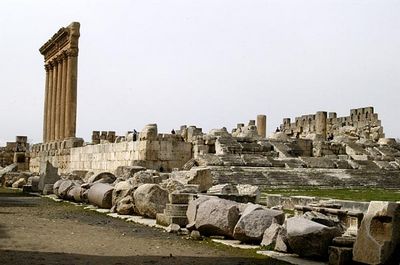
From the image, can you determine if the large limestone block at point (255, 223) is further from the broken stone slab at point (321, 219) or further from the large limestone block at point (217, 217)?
the broken stone slab at point (321, 219)

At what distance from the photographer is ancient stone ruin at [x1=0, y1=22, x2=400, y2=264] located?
328 inches

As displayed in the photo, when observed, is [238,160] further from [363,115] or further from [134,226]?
[363,115]

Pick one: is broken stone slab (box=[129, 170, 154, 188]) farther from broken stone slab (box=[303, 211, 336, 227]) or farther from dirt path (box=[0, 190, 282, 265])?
broken stone slab (box=[303, 211, 336, 227])

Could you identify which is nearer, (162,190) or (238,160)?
(162,190)

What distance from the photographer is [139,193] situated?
1423cm

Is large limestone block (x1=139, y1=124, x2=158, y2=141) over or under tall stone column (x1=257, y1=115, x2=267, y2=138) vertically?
under

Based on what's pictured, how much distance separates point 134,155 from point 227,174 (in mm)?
5059

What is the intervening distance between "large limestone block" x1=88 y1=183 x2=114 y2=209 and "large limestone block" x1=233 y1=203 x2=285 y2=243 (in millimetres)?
7571

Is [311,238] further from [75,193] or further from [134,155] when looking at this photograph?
[134,155]

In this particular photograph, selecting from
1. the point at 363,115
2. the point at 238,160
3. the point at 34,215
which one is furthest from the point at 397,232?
the point at 363,115

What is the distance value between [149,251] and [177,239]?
152 centimetres

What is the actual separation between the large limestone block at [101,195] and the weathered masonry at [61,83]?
18436mm

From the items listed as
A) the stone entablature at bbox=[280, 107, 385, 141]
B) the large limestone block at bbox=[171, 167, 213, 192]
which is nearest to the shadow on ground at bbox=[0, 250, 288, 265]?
the large limestone block at bbox=[171, 167, 213, 192]

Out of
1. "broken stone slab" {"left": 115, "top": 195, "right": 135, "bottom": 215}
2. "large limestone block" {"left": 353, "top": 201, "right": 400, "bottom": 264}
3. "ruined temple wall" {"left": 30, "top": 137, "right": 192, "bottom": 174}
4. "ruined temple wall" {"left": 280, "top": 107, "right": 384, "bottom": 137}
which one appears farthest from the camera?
"ruined temple wall" {"left": 280, "top": 107, "right": 384, "bottom": 137}
